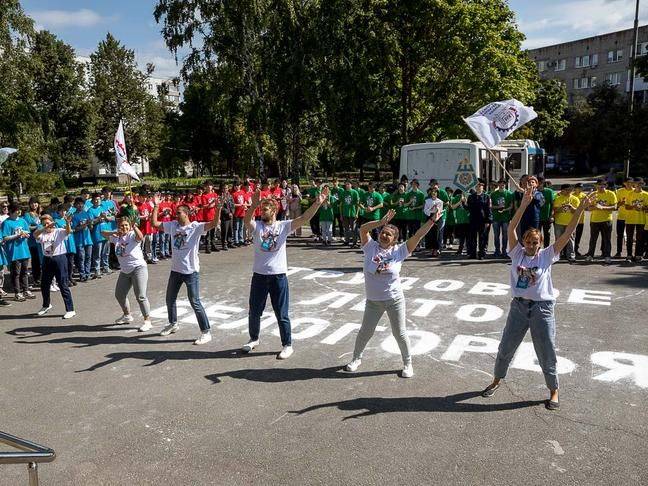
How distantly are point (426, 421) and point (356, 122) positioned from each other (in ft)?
81.2

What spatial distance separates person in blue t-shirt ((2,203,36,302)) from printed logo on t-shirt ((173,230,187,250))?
15.2 ft

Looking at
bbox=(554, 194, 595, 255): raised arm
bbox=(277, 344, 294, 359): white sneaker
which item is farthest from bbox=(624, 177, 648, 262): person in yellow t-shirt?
bbox=(277, 344, 294, 359): white sneaker

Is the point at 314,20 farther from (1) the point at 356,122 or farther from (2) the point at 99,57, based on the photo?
(2) the point at 99,57

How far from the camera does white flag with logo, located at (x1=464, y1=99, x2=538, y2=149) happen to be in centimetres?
914

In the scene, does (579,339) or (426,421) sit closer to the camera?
(426,421)

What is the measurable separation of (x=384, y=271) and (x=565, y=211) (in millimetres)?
8861

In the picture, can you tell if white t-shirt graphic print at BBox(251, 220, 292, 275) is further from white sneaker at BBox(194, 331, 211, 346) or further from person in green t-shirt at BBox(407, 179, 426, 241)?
person in green t-shirt at BBox(407, 179, 426, 241)

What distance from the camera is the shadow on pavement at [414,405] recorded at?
5.65m

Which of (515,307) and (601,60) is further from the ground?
(601,60)

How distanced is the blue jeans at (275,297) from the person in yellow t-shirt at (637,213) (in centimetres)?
1006

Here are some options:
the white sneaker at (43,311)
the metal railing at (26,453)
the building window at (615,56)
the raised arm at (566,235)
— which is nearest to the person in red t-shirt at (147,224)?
the white sneaker at (43,311)

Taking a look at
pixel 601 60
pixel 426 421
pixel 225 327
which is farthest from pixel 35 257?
pixel 601 60

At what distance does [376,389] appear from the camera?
20.3 ft

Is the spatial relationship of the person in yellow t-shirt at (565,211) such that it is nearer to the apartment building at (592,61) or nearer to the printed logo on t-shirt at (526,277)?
the printed logo on t-shirt at (526,277)
